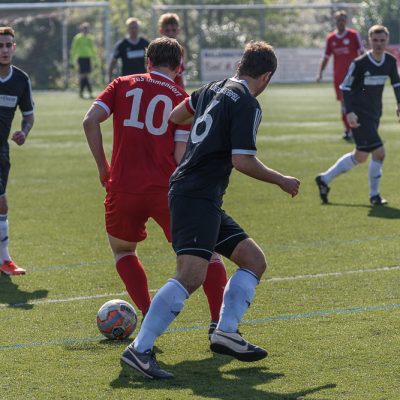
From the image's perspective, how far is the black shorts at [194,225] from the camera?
5855 millimetres

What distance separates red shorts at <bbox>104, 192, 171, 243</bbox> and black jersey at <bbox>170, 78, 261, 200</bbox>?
0.51 meters

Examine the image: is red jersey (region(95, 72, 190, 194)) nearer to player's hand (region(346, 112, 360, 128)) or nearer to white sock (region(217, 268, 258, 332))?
white sock (region(217, 268, 258, 332))

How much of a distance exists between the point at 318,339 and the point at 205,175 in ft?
4.64

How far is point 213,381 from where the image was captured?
19.1 ft

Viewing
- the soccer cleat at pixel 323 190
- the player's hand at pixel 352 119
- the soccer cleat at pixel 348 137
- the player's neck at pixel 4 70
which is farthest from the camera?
the soccer cleat at pixel 348 137

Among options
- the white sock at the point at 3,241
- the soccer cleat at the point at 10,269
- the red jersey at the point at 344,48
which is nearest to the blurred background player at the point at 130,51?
the red jersey at the point at 344,48

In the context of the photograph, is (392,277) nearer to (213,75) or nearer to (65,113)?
(65,113)

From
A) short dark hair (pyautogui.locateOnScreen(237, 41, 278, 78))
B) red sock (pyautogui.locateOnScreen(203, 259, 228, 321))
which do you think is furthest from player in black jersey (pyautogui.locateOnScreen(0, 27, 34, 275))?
short dark hair (pyautogui.locateOnScreen(237, 41, 278, 78))

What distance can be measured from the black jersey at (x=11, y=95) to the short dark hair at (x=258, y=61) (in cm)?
398

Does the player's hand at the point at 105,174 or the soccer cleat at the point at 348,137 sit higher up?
the player's hand at the point at 105,174

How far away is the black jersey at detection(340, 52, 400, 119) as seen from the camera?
41.6 feet

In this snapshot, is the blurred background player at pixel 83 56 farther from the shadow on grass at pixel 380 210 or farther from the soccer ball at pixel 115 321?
the soccer ball at pixel 115 321

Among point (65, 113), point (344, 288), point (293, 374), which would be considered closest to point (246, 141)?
point (293, 374)

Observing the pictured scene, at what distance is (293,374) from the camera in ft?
19.3
